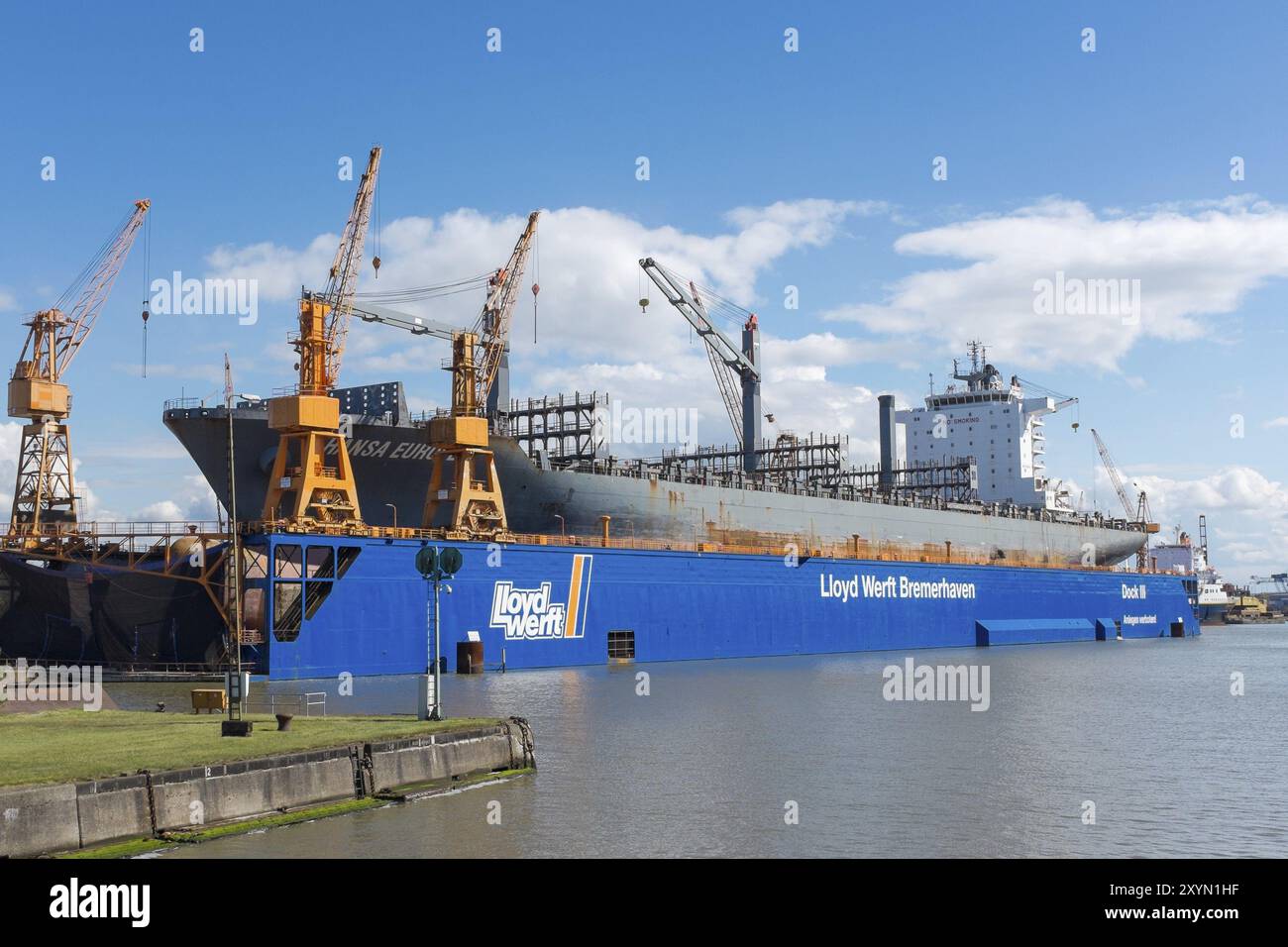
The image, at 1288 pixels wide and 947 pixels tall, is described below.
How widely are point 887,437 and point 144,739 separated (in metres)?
79.6

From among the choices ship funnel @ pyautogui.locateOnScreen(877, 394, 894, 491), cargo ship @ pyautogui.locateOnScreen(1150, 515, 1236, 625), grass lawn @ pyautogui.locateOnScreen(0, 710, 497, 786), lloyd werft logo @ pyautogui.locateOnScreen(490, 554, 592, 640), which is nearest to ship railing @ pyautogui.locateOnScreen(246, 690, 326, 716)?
grass lawn @ pyautogui.locateOnScreen(0, 710, 497, 786)

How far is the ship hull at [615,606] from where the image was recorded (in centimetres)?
4134

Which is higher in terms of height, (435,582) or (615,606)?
(435,582)

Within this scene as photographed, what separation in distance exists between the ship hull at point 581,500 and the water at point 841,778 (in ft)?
52.0

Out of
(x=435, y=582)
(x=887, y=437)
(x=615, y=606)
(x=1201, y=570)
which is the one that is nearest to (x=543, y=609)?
(x=615, y=606)

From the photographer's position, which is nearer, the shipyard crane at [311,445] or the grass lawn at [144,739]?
the grass lawn at [144,739]

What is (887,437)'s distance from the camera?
93.4 meters

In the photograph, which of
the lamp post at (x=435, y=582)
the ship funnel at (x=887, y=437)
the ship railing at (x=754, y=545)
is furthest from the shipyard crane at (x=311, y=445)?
the ship funnel at (x=887, y=437)

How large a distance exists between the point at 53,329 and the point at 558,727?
126ft

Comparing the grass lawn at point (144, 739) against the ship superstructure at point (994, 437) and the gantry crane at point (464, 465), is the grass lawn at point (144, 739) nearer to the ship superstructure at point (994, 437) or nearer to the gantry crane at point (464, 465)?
the gantry crane at point (464, 465)

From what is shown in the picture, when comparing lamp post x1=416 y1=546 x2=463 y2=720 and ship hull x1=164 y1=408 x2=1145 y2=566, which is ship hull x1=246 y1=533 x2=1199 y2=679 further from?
lamp post x1=416 y1=546 x2=463 y2=720

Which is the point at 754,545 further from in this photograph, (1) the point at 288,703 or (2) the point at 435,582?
(2) the point at 435,582
